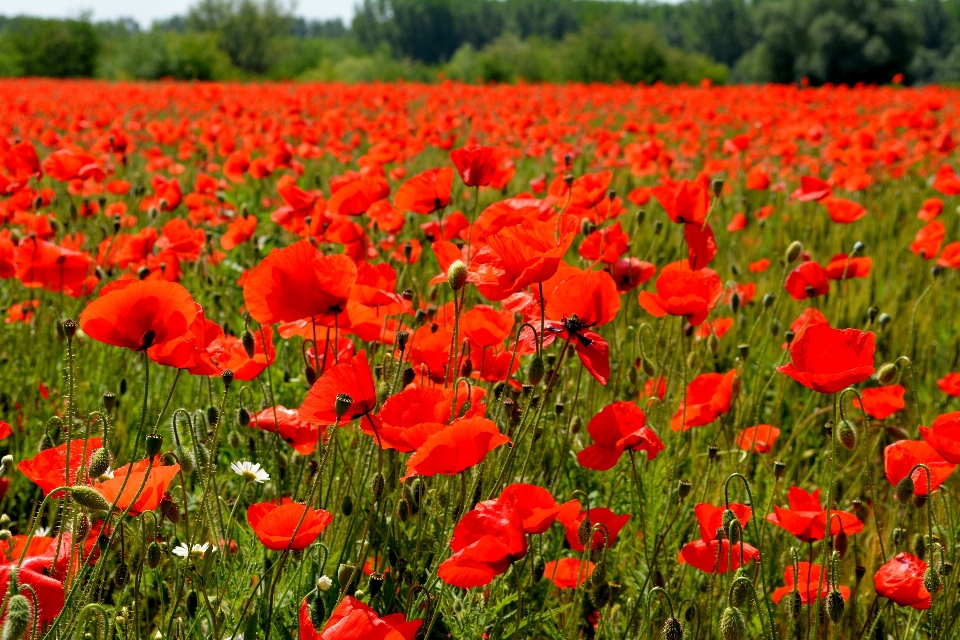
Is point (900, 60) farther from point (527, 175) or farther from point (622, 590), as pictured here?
point (622, 590)

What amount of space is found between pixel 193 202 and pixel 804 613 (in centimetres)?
269

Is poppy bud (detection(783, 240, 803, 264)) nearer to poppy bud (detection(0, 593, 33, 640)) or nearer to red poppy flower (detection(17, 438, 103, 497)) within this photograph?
red poppy flower (detection(17, 438, 103, 497))

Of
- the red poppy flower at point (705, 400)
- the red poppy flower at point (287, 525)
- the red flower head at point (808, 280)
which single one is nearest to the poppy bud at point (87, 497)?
the red poppy flower at point (287, 525)

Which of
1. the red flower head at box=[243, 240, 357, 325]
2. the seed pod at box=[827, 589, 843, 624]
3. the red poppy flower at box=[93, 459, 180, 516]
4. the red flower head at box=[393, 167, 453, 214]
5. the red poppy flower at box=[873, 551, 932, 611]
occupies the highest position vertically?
the red flower head at box=[393, 167, 453, 214]

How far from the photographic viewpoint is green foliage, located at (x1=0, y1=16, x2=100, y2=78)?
Answer: 109 ft

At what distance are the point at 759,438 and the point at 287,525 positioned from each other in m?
1.38

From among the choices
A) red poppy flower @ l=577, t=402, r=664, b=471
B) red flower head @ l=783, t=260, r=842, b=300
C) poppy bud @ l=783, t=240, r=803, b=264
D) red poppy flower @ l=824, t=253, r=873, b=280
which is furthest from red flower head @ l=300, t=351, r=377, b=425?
red poppy flower @ l=824, t=253, r=873, b=280

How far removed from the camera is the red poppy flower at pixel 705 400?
186 cm

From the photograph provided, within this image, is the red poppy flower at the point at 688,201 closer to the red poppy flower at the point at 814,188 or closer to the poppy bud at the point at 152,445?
the red poppy flower at the point at 814,188

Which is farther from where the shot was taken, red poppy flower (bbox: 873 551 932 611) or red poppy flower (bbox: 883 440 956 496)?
red poppy flower (bbox: 883 440 956 496)

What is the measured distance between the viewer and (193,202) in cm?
353

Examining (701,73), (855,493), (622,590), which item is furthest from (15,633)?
(701,73)

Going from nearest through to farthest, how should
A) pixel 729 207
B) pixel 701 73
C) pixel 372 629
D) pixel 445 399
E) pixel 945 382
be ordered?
pixel 372 629
pixel 445 399
pixel 945 382
pixel 729 207
pixel 701 73

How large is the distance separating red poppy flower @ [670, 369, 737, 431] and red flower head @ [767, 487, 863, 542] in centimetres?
27
